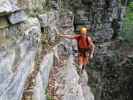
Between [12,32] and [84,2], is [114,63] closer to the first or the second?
[84,2]

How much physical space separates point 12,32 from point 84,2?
12.8 meters

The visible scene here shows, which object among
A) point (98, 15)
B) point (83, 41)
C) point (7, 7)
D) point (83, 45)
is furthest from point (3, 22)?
point (98, 15)

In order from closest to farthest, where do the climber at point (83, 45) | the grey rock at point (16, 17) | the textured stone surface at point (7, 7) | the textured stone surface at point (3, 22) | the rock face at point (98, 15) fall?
the textured stone surface at point (7, 7), the textured stone surface at point (3, 22), the grey rock at point (16, 17), the climber at point (83, 45), the rock face at point (98, 15)

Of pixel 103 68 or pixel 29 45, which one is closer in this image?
pixel 29 45

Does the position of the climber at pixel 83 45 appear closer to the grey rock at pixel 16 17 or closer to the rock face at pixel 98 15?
the grey rock at pixel 16 17

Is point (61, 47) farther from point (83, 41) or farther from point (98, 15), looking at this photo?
point (98, 15)

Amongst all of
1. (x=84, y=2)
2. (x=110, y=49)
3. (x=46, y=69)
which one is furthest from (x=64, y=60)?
(x=110, y=49)

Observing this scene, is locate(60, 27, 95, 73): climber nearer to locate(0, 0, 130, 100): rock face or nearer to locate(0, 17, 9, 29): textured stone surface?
locate(0, 0, 130, 100): rock face

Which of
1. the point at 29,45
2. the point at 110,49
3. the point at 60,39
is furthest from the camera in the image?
the point at 110,49

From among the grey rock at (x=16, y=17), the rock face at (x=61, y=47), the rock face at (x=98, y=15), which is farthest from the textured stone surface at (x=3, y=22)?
the rock face at (x=98, y=15)

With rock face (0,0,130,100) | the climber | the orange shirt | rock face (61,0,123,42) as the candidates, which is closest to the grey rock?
rock face (0,0,130,100)

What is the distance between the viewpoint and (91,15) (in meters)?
19.9

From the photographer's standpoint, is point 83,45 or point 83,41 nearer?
point 83,41

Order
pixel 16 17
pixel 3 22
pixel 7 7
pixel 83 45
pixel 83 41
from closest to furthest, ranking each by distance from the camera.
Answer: pixel 7 7 → pixel 3 22 → pixel 16 17 → pixel 83 41 → pixel 83 45
